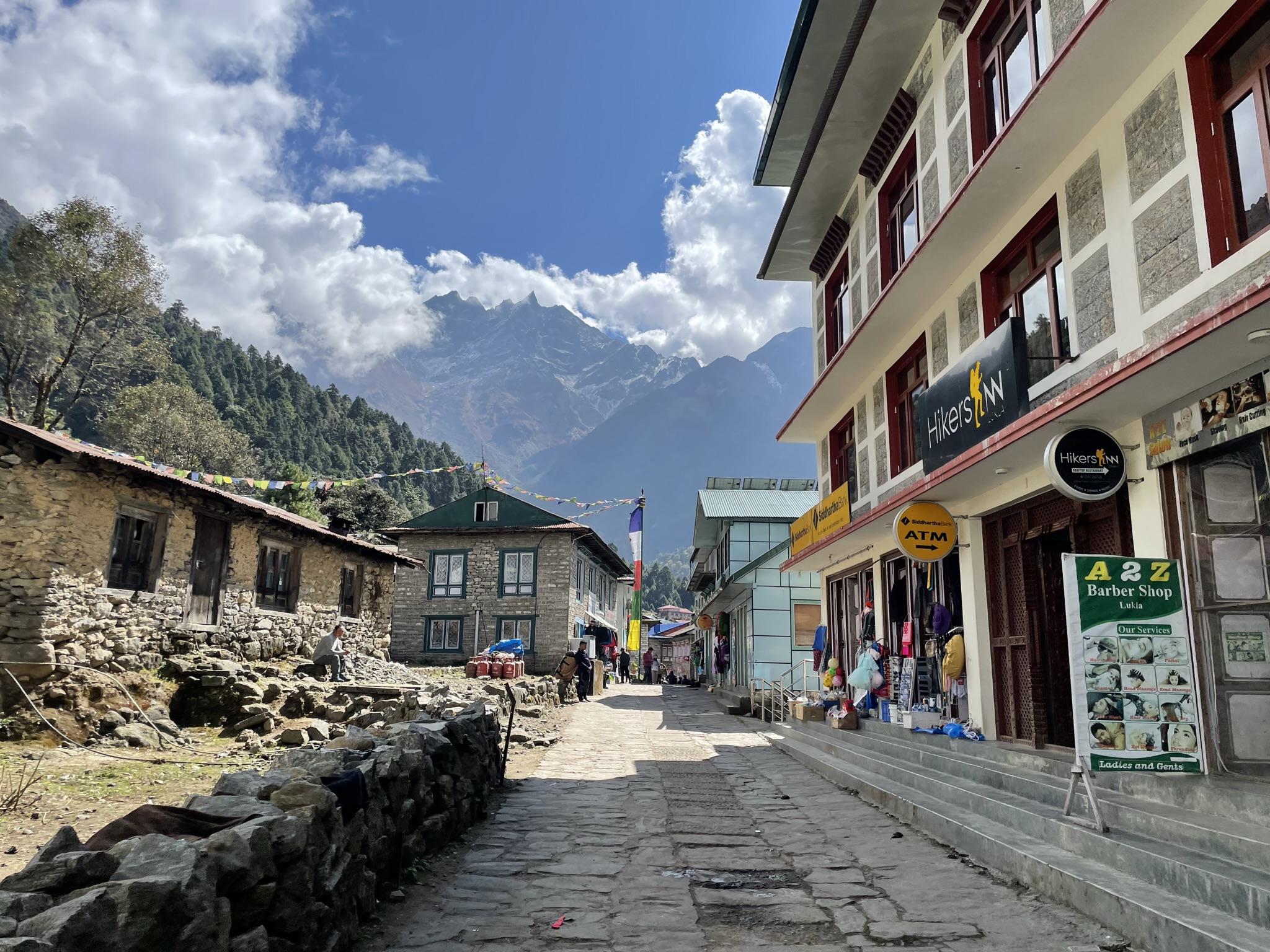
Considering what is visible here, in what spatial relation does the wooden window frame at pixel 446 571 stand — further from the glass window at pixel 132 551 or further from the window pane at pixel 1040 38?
the window pane at pixel 1040 38

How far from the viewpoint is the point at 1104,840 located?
504cm

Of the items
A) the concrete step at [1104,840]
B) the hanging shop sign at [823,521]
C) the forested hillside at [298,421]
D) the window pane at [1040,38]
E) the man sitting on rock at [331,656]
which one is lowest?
the concrete step at [1104,840]

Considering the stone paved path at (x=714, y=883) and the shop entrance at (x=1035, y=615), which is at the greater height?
the shop entrance at (x=1035, y=615)

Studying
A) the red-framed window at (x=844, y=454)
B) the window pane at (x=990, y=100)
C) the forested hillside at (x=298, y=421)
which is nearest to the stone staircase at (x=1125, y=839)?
the window pane at (x=990, y=100)

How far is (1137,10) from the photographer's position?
6000mm

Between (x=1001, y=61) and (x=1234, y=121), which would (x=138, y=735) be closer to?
(x=1234, y=121)

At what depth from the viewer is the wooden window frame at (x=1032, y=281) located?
8.19 m

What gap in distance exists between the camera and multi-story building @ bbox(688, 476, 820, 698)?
26.0 metres

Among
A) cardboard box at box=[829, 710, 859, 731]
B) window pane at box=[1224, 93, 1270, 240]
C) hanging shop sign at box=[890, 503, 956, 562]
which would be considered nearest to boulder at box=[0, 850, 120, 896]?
window pane at box=[1224, 93, 1270, 240]

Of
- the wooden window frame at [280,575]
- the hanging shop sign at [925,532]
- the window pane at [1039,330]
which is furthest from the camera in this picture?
the wooden window frame at [280,575]

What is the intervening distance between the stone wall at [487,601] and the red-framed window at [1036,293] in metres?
24.4

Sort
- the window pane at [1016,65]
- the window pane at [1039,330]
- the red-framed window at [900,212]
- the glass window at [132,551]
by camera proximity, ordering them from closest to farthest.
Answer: the window pane at [1039,330]
the window pane at [1016,65]
the red-framed window at [900,212]
the glass window at [132,551]

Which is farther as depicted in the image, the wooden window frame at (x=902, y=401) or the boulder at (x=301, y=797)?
the wooden window frame at (x=902, y=401)

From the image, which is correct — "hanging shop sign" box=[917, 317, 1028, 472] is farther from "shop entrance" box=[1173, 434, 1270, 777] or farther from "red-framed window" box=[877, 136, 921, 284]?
"red-framed window" box=[877, 136, 921, 284]
